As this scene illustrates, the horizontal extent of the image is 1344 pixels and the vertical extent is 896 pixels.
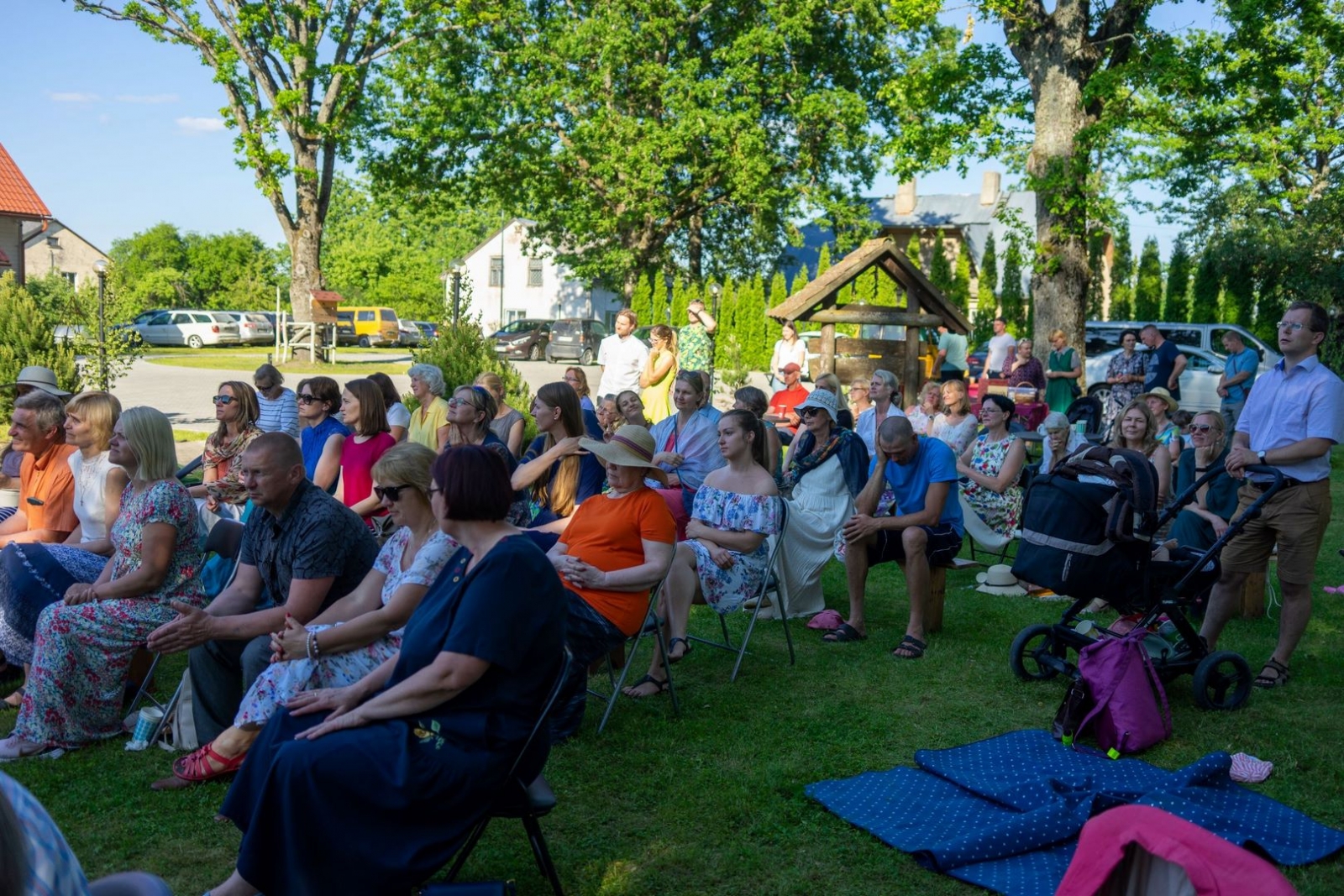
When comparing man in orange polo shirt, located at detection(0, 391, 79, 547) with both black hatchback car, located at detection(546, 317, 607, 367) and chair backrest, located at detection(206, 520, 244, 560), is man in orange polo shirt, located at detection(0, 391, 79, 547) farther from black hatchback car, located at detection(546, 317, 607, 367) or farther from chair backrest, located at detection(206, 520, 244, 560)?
black hatchback car, located at detection(546, 317, 607, 367)

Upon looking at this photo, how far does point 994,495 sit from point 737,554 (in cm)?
319

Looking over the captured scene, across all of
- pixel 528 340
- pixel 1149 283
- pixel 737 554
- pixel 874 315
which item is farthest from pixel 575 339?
pixel 737 554

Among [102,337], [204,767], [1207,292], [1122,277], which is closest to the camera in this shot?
[204,767]

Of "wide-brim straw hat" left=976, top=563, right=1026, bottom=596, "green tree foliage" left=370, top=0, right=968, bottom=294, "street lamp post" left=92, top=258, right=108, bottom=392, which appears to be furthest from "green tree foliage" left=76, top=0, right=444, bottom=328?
"wide-brim straw hat" left=976, top=563, right=1026, bottom=596

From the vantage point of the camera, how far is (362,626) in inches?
156

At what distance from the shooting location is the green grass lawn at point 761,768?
12.1 ft

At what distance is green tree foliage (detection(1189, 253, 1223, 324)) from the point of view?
3120cm

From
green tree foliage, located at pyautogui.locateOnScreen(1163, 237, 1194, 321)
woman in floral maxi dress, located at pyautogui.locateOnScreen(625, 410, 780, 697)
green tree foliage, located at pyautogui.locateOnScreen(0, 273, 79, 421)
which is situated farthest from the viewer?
green tree foliage, located at pyautogui.locateOnScreen(1163, 237, 1194, 321)

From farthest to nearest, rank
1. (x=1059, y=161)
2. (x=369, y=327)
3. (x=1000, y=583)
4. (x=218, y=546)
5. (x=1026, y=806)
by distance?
1. (x=369, y=327)
2. (x=1059, y=161)
3. (x=1000, y=583)
4. (x=218, y=546)
5. (x=1026, y=806)

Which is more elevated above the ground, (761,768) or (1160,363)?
(1160,363)

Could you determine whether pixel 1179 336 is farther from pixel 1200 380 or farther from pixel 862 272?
pixel 862 272

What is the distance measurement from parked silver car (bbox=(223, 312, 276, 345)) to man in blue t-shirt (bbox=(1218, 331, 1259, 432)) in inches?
1433

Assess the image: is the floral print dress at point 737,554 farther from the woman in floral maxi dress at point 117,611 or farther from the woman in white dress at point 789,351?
the woman in white dress at point 789,351

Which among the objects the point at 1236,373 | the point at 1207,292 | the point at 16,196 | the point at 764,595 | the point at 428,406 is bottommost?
the point at 764,595
